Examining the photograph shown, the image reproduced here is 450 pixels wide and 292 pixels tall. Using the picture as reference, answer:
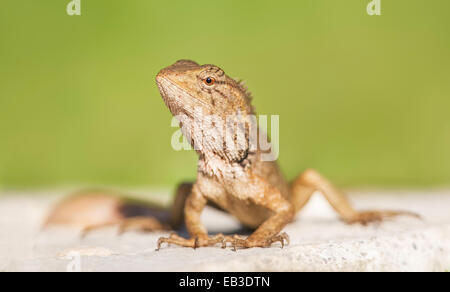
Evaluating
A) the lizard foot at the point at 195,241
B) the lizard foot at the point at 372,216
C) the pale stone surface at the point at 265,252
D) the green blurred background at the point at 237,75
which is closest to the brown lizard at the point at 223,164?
the lizard foot at the point at 195,241

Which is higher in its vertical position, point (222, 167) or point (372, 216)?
point (222, 167)

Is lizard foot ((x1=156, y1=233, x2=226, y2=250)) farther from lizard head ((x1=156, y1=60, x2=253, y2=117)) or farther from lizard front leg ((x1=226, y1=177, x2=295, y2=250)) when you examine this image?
lizard head ((x1=156, y1=60, x2=253, y2=117))

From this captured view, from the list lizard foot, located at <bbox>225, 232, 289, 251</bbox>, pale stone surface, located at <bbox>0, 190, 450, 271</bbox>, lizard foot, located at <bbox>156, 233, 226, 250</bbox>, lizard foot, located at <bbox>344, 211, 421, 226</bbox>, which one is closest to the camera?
pale stone surface, located at <bbox>0, 190, 450, 271</bbox>

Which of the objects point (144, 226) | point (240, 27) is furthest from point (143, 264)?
point (240, 27)

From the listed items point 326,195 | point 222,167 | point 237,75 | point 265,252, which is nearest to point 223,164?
point 222,167

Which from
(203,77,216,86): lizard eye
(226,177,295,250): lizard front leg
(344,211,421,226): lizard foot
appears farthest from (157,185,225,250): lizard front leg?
(344,211,421,226): lizard foot

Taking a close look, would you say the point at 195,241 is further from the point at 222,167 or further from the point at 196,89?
the point at 196,89
